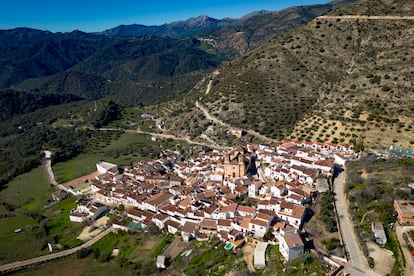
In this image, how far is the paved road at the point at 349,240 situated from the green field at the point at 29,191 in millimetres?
48749

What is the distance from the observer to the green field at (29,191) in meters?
58.8

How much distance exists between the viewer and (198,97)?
98.4 metres

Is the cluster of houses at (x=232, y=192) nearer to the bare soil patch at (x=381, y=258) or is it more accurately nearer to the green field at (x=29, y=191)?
the bare soil patch at (x=381, y=258)

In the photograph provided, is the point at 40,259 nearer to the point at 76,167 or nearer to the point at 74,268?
the point at 74,268

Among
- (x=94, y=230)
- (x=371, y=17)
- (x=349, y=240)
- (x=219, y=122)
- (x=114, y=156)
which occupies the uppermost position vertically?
(x=371, y=17)

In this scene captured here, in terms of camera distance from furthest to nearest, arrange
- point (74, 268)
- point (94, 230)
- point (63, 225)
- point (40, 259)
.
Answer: point (63, 225), point (94, 230), point (40, 259), point (74, 268)

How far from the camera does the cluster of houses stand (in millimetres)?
35719

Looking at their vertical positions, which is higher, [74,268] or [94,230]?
[94,230]

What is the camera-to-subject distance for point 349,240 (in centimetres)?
3050

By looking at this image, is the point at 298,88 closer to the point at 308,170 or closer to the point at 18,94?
the point at 308,170

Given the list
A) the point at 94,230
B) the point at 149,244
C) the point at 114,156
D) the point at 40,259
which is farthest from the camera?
the point at 114,156

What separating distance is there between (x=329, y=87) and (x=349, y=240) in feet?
158

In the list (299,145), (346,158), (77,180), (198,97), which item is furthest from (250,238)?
(198,97)

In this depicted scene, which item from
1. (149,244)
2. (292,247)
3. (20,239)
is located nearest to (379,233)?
(292,247)
